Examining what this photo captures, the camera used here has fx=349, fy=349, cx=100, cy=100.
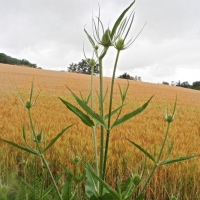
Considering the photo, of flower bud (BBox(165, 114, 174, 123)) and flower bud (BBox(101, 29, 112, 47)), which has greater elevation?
flower bud (BBox(101, 29, 112, 47))

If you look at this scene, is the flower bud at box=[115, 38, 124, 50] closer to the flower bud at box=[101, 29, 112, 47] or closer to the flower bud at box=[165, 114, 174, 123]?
the flower bud at box=[101, 29, 112, 47]

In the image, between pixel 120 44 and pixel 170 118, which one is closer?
pixel 120 44

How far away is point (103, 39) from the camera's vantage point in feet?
3.32

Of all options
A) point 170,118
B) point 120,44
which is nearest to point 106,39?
point 120,44

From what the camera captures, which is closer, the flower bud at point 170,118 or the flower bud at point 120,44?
the flower bud at point 120,44

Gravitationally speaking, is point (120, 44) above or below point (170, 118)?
above

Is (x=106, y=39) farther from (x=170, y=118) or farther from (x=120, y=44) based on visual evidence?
(x=170, y=118)

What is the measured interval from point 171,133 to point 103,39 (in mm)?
4859

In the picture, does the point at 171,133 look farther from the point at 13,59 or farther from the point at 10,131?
the point at 13,59

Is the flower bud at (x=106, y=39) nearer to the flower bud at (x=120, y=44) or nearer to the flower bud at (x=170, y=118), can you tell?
the flower bud at (x=120, y=44)

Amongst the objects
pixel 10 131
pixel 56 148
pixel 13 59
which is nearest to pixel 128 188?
pixel 56 148

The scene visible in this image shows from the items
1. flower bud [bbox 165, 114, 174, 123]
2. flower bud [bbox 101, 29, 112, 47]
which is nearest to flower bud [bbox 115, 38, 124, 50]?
flower bud [bbox 101, 29, 112, 47]

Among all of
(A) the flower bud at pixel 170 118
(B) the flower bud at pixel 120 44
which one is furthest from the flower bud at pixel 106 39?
(A) the flower bud at pixel 170 118

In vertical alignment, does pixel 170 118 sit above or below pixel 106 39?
below
